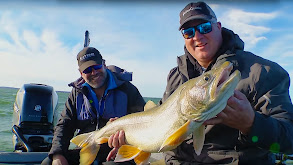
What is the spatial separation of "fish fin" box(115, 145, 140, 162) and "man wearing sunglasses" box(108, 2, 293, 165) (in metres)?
0.21

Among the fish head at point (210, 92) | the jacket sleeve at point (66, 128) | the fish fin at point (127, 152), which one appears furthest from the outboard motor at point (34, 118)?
the fish head at point (210, 92)

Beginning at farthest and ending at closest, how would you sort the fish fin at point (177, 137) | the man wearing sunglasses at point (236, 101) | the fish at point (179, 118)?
1. the fish fin at point (177, 137)
2. the man wearing sunglasses at point (236, 101)
3. the fish at point (179, 118)

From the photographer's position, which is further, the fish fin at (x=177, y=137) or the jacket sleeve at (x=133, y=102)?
the jacket sleeve at (x=133, y=102)

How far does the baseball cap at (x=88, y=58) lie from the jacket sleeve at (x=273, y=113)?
10.9 ft

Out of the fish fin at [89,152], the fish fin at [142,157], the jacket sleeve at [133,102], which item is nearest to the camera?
the fish fin at [142,157]

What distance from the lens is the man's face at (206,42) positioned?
Answer: 358cm

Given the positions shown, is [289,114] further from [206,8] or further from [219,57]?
[206,8]

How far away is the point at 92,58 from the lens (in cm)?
554

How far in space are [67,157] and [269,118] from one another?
3.92 meters

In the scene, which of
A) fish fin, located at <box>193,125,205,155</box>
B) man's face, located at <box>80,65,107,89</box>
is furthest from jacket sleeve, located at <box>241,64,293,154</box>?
man's face, located at <box>80,65,107,89</box>

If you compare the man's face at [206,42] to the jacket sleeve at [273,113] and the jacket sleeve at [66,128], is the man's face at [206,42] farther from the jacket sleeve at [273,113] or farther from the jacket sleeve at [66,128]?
the jacket sleeve at [66,128]

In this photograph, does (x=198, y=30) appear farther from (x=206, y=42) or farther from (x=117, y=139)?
(x=117, y=139)

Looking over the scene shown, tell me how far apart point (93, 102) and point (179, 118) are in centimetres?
301

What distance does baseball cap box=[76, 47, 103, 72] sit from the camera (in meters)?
5.46
